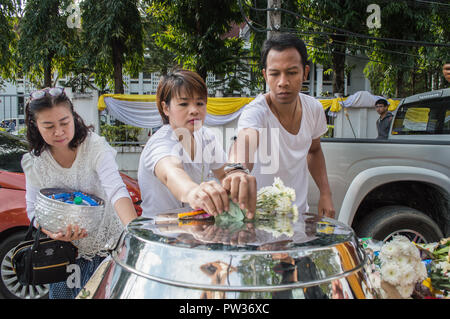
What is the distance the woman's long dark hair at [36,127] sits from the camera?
1784 millimetres

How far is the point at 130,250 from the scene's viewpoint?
1.04 m

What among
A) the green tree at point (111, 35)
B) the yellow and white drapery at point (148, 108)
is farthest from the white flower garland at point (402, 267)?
the green tree at point (111, 35)

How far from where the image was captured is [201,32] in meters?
14.7

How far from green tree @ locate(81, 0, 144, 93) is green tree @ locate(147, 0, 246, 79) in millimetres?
1210

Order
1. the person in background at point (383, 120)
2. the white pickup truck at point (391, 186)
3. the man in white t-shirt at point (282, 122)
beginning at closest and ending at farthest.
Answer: the man in white t-shirt at point (282, 122) → the white pickup truck at point (391, 186) → the person in background at point (383, 120)

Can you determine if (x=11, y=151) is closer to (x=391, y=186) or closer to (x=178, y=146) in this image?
(x=178, y=146)

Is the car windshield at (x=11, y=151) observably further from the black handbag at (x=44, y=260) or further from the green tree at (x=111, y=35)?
the green tree at (x=111, y=35)

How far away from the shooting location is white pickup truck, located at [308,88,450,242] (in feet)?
11.4

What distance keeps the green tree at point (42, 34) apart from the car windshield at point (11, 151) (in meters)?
11.9

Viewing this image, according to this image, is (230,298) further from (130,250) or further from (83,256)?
(83,256)

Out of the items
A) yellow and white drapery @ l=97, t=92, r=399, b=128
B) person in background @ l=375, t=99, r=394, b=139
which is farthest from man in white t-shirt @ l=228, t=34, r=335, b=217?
yellow and white drapery @ l=97, t=92, r=399, b=128

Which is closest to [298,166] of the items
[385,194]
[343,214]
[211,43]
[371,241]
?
[371,241]

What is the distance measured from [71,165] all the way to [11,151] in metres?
2.84

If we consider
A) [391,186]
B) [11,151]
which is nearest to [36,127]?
[11,151]
